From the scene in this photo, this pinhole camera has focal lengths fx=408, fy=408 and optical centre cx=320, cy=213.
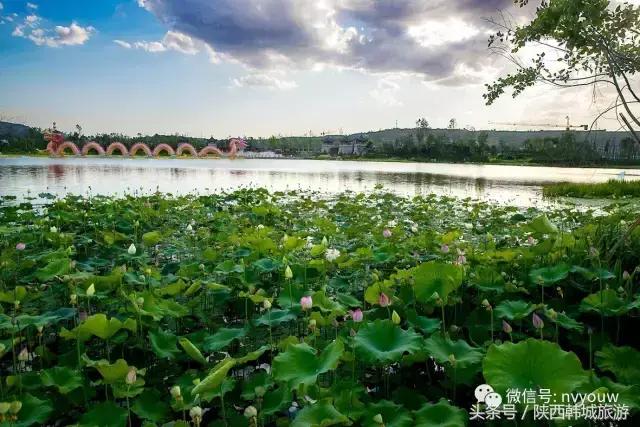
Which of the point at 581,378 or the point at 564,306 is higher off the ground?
the point at 581,378

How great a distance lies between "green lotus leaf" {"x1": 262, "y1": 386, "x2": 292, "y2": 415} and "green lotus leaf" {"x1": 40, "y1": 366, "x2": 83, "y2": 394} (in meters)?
0.70

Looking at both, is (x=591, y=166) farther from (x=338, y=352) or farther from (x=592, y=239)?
(x=338, y=352)

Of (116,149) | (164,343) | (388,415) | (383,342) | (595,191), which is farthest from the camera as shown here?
(116,149)

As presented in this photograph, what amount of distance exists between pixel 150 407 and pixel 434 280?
1.38m

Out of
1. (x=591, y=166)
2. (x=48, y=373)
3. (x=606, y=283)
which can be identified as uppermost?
(x=591, y=166)

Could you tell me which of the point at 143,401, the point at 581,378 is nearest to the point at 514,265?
the point at 581,378

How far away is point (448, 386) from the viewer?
1621 millimetres

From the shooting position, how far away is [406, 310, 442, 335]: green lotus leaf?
185 cm

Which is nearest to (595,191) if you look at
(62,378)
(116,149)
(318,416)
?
(318,416)

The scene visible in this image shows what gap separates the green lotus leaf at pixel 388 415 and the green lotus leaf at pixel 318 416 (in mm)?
146

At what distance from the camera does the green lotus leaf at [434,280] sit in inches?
79.3

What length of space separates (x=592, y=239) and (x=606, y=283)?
981 mm

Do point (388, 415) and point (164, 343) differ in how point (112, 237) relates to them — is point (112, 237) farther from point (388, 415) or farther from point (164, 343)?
point (388, 415)

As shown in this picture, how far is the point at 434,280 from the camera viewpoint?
2.04 metres
